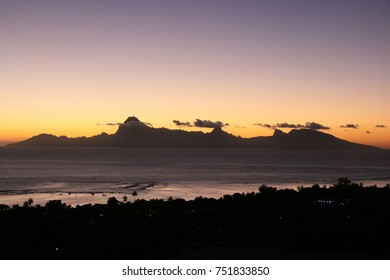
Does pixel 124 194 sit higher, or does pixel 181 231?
pixel 181 231

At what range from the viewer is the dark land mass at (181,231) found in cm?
1252

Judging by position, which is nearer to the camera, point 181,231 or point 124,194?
point 181,231

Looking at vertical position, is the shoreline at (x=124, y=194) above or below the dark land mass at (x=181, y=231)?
below

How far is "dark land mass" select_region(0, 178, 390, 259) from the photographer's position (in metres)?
12.5

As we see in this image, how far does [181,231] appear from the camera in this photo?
16.2 meters

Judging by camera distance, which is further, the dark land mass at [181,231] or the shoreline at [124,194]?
the shoreline at [124,194]

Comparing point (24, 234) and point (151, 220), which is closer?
point (24, 234)

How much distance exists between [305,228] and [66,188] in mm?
46439

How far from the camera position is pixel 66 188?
57094 millimetres
